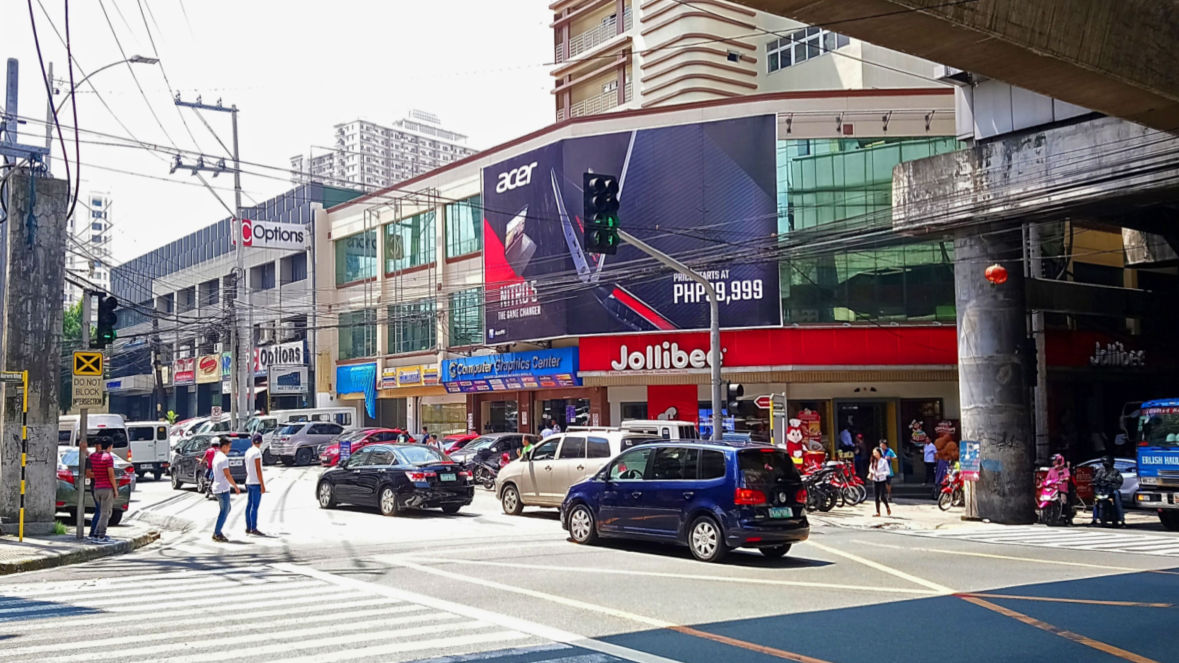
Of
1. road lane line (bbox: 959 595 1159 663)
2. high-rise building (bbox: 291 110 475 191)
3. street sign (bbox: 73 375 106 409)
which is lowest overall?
road lane line (bbox: 959 595 1159 663)

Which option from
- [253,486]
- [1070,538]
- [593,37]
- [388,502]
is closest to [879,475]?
[1070,538]

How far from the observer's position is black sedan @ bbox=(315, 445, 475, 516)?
20734 millimetres

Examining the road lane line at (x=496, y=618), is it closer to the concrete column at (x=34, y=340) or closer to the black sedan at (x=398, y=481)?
the concrete column at (x=34, y=340)

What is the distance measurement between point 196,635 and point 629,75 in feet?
134

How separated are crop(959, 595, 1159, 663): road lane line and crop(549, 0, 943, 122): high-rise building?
29820 mm

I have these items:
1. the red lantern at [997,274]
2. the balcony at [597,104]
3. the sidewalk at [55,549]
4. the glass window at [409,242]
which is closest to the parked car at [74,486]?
the sidewalk at [55,549]

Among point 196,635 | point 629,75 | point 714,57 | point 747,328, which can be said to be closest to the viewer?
point 196,635

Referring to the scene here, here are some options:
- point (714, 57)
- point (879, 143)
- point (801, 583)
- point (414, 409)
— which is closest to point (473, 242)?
point (414, 409)

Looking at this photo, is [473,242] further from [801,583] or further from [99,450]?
[801,583]

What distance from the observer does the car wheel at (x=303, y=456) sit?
131ft

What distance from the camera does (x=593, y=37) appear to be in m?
48.9

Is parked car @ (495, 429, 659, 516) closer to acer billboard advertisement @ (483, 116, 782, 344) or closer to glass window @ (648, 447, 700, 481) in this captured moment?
glass window @ (648, 447, 700, 481)

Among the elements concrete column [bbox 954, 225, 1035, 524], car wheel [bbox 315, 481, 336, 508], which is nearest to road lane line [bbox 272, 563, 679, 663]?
car wheel [bbox 315, 481, 336, 508]

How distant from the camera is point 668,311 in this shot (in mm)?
33750
